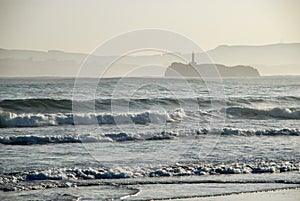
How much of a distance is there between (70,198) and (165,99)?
95.1ft

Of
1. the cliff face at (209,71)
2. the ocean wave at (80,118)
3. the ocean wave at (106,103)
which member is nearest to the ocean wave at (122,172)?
the ocean wave at (80,118)

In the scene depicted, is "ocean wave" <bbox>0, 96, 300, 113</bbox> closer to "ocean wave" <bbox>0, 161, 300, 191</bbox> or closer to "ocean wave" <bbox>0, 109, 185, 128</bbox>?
"ocean wave" <bbox>0, 109, 185, 128</bbox>

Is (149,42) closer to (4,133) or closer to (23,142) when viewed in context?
(23,142)

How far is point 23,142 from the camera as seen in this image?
22.1 meters

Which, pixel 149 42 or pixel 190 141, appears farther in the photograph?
pixel 190 141

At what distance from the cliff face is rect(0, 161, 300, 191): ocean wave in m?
71.4

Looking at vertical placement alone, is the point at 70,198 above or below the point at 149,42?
below

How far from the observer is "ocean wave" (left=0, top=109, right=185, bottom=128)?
29.8 meters

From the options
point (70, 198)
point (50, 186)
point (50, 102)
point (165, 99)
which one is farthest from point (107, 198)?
point (165, 99)

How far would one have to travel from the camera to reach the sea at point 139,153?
1403 cm

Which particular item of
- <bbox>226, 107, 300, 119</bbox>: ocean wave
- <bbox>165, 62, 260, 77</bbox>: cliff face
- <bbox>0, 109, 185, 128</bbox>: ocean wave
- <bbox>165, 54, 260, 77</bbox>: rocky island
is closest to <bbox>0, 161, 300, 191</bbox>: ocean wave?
<bbox>0, 109, 185, 128</bbox>: ocean wave

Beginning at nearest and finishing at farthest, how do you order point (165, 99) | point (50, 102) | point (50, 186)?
point (50, 186) → point (50, 102) → point (165, 99)

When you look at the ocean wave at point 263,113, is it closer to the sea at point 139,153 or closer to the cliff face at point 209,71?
the sea at point 139,153

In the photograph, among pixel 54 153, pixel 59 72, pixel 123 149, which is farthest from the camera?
pixel 59 72
